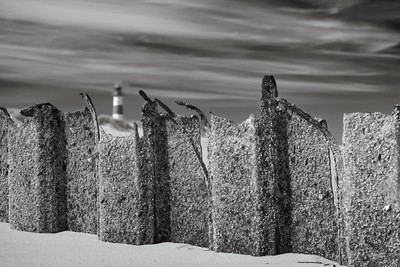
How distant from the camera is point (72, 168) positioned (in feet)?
23.0

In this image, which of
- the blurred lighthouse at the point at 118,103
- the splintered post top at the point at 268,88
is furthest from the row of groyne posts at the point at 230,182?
the blurred lighthouse at the point at 118,103

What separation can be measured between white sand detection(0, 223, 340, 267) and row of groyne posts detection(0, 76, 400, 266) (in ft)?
0.36

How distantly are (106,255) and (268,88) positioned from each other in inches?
85.3

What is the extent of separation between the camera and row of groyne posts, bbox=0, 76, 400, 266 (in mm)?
4785

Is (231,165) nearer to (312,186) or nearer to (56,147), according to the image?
(312,186)

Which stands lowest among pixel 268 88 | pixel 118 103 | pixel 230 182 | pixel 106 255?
pixel 106 255

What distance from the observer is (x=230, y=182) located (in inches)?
217

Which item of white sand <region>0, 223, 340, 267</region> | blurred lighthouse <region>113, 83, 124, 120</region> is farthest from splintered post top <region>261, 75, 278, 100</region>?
blurred lighthouse <region>113, 83, 124, 120</region>

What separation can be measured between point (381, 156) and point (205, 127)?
1.76m

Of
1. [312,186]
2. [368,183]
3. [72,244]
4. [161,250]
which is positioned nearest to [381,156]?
[368,183]

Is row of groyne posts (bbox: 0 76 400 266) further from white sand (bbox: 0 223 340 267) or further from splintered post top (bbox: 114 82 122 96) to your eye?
splintered post top (bbox: 114 82 122 96)

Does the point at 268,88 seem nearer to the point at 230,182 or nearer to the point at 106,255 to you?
the point at 230,182

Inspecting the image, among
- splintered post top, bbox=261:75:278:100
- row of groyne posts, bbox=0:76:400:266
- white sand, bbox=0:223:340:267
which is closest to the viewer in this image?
row of groyne posts, bbox=0:76:400:266

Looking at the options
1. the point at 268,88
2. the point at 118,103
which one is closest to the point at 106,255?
the point at 268,88
